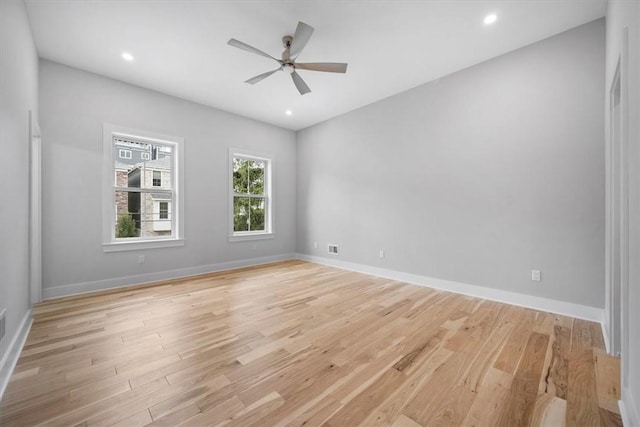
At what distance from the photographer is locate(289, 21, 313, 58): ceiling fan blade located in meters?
2.36

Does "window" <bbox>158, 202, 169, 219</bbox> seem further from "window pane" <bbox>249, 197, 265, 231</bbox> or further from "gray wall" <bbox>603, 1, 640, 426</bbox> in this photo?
"gray wall" <bbox>603, 1, 640, 426</bbox>

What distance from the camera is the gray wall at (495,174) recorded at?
2705 mm

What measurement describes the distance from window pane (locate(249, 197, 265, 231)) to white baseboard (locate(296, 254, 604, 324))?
7.15 feet

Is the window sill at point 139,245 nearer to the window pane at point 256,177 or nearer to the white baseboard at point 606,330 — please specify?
the window pane at point 256,177

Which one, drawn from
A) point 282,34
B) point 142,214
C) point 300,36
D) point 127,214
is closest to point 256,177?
point 142,214

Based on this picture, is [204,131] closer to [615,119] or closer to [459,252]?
[459,252]

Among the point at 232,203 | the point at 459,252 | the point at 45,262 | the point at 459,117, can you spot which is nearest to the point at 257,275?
the point at 232,203

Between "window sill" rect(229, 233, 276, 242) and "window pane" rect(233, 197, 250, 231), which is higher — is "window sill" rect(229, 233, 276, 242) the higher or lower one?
the lower one

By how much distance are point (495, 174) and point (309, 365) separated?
3.04 meters

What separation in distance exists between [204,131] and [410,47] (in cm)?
352

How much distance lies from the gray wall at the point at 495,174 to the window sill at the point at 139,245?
302cm

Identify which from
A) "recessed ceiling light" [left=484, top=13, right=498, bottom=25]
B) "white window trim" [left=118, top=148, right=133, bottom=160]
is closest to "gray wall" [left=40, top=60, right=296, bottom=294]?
"white window trim" [left=118, top=148, right=133, bottom=160]

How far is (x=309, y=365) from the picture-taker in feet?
6.12

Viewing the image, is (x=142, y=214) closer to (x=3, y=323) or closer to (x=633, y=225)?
(x=3, y=323)
